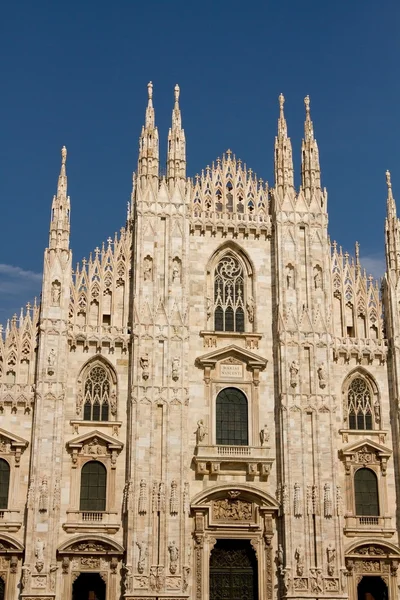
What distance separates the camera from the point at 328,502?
32.2m

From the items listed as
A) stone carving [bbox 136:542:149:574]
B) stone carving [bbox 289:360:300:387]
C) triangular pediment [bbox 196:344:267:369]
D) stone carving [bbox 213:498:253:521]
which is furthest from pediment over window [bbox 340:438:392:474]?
stone carving [bbox 136:542:149:574]

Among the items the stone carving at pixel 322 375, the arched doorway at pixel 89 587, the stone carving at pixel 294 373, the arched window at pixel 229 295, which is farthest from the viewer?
the arched window at pixel 229 295

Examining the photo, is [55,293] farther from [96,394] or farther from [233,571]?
[233,571]

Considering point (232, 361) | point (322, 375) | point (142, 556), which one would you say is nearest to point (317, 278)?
point (322, 375)

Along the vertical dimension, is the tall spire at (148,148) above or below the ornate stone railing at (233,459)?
above

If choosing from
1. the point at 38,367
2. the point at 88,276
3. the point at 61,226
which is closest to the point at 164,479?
the point at 38,367

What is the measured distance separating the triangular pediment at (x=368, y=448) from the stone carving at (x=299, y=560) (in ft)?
12.8

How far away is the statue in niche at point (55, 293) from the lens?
3306 cm

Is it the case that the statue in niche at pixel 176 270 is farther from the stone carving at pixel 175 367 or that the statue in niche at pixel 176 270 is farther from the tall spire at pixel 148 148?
the tall spire at pixel 148 148

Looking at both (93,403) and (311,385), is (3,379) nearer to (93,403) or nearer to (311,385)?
(93,403)

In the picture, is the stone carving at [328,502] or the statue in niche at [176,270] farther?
the statue in niche at [176,270]

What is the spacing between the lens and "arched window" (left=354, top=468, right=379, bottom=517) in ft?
109

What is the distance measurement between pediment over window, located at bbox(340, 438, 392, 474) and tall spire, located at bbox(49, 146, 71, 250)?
12925 mm

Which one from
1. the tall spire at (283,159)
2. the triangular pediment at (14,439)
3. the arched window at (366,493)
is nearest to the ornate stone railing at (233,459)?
the arched window at (366,493)
